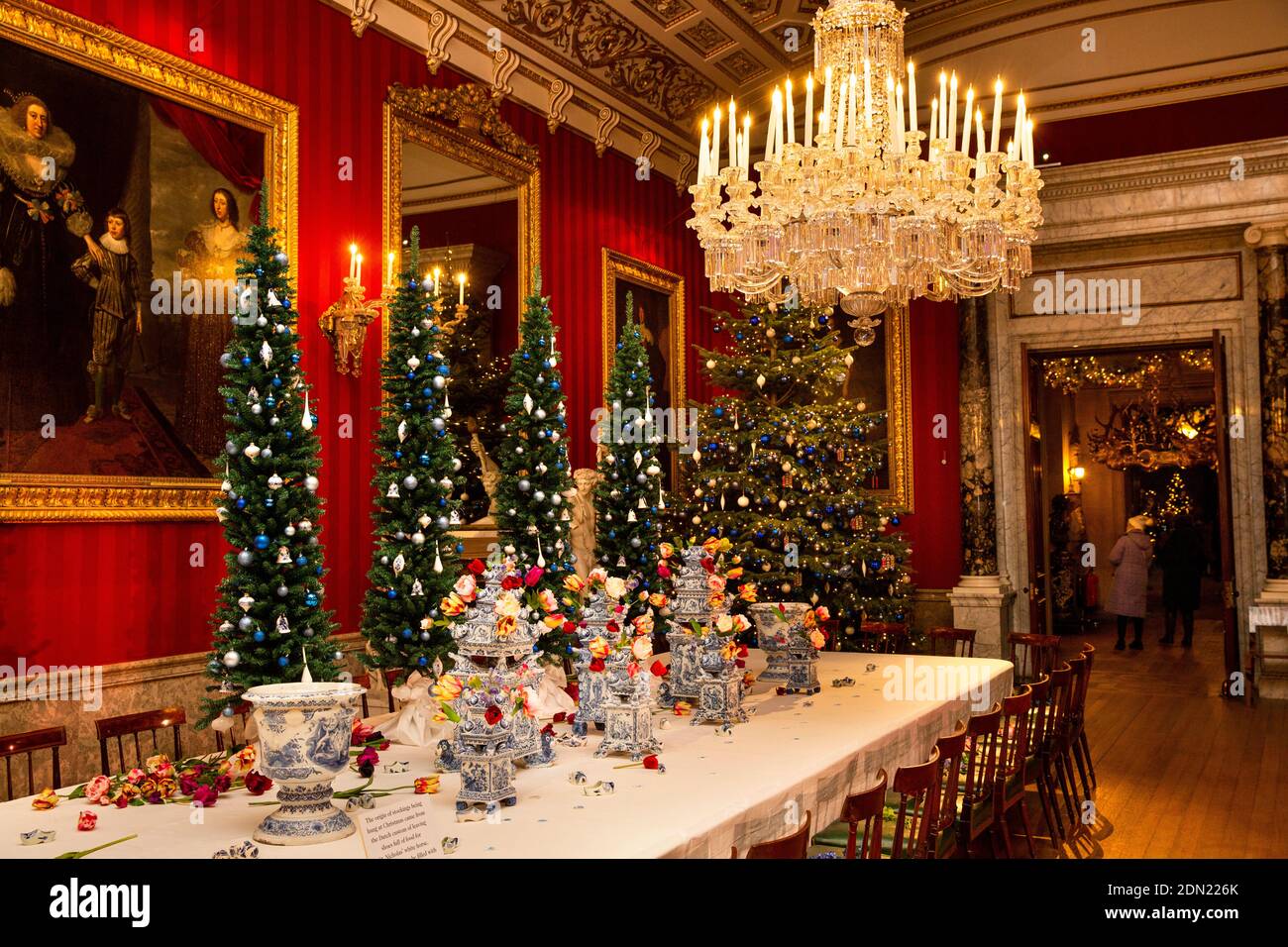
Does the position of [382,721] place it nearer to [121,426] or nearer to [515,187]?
[121,426]

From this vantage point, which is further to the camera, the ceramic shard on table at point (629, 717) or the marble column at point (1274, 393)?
the marble column at point (1274, 393)

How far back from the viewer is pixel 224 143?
6152 millimetres

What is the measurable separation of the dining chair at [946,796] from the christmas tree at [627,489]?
177 inches

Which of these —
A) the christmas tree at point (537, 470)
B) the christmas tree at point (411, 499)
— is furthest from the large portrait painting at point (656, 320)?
the christmas tree at point (411, 499)

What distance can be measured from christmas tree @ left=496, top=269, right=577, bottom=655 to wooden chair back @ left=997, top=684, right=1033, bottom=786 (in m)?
3.19

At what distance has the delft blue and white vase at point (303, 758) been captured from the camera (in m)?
2.87

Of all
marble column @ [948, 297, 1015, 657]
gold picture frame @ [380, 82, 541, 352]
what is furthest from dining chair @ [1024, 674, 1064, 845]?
marble column @ [948, 297, 1015, 657]

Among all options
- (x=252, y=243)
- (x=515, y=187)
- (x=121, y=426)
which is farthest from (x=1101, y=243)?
(x=121, y=426)

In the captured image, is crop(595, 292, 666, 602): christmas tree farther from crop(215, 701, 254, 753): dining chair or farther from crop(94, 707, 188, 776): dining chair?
crop(94, 707, 188, 776): dining chair

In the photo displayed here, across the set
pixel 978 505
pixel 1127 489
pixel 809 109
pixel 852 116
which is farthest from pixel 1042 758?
pixel 1127 489

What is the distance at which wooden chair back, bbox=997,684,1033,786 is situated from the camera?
4.33 metres

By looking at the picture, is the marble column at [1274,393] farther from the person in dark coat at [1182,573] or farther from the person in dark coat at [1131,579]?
the person in dark coat at [1182,573]

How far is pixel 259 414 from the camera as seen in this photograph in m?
5.15

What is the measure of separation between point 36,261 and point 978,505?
8398 millimetres
